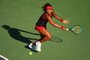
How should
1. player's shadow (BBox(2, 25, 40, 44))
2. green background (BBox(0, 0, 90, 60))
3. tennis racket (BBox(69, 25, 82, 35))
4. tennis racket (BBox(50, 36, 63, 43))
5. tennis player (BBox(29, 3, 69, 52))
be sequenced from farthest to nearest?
player's shadow (BBox(2, 25, 40, 44))
tennis racket (BBox(50, 36, 63, 43))
tennis racket (BBox(69, 25, 82, 35))
green background (BBox(0, 0, 90, 60))
tennis player (BBox(29, 3, 69, 52))

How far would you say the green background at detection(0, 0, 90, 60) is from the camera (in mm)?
11188

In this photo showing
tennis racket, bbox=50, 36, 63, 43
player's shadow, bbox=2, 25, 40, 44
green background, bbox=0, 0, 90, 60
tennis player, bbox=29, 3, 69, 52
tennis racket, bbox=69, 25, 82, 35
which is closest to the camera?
tennis player, bbox=29, 3, 69, 52

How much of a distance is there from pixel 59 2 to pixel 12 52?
4.34 m

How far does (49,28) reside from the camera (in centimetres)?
1262

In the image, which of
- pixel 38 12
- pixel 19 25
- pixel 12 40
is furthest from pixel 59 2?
pixel 12 40

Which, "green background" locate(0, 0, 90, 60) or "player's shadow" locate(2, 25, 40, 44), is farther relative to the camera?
"player's shadow" locate(2, 25, 40, 44)

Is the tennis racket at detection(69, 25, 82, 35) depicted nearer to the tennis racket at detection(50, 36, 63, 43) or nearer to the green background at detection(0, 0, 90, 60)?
the green background at detection(0, 0, 90, 60)

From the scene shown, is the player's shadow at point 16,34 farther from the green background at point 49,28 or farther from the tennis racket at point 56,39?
the tennis racket at point 56,39

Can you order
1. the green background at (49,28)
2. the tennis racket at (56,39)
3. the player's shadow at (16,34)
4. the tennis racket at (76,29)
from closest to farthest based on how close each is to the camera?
the green background at (49,28), the tennis racket at (76,29), the tennis racket at (56,39), the player's shadow at (16,34)

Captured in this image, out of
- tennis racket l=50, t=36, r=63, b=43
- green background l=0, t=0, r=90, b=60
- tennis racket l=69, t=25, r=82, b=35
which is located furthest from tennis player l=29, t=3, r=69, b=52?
tennis racket l=50, t=36, r=63, b=43

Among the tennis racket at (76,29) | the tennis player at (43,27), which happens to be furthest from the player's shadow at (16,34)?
the tennis racket at (76,29)

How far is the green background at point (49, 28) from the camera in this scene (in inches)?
440

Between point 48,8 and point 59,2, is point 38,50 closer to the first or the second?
point 48,8

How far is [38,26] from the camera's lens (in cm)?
1132
